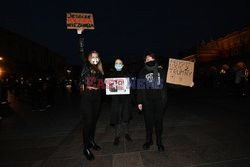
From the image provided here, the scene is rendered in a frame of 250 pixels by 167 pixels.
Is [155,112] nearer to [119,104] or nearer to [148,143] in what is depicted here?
[148,143]

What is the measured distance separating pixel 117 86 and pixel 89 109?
93 centimetres

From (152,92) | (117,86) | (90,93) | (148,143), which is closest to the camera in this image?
(90,93)

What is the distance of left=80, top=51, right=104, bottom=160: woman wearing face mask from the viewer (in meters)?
3.68

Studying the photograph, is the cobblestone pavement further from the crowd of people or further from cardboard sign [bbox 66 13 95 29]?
cardboard sign [bbox 66 13 95 29]

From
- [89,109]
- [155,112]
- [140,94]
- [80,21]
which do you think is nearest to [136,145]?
[155,112]

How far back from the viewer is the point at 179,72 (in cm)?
449

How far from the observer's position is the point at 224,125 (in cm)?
550

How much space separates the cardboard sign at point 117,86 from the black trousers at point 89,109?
440 mm

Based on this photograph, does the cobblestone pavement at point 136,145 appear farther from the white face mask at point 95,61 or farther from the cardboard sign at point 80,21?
the cardboard sign at point 80,21

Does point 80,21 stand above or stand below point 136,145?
above

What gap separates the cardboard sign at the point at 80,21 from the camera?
12.6 feet

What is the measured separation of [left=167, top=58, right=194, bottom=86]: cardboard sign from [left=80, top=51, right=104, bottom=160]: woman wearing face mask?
1.73 metres

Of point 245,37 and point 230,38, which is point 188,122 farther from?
point 230,38

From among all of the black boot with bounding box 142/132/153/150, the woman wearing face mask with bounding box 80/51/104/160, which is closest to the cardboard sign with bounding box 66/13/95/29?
the woman wearing face mask with bounding box 80/51/104/160
